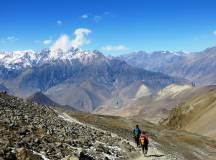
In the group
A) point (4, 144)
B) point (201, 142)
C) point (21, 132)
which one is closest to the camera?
point (4, 144)

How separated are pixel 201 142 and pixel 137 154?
4836 centimetres

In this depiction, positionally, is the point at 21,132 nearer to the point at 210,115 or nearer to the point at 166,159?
the point at 166,159

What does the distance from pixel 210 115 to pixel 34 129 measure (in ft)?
413

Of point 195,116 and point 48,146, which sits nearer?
point 48,146

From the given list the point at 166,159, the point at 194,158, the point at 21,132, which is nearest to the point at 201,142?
the point at 194,158

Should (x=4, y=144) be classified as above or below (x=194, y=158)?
above

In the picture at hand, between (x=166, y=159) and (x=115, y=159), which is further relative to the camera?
(x=166, y=159)

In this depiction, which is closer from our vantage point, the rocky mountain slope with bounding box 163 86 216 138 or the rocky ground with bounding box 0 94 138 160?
the rocky ground with bounding box 0 94 138 160

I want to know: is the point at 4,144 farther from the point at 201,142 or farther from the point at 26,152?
the point at 201,142

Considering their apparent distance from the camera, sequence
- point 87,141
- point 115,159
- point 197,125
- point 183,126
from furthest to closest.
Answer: point 183,126 < point 197,125 < point 87,141 < point 115,159

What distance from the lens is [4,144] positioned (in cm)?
2788

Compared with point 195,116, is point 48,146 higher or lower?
lower

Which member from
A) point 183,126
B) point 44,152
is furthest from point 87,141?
point 183,126

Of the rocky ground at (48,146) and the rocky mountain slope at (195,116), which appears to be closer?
the rocky ground at (48,146)
